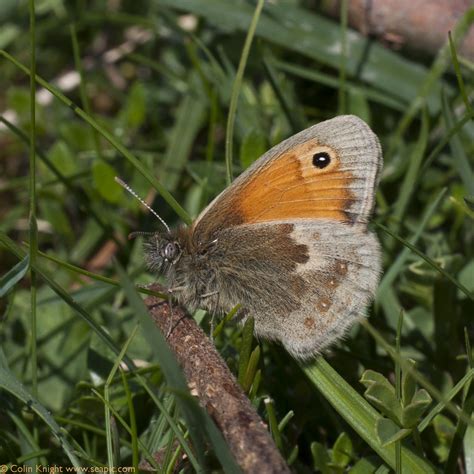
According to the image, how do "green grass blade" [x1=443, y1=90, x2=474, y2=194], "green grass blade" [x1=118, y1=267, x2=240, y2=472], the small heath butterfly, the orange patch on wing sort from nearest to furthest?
"green grass blade" [x1=118, y1=267, x2=240, y2=472], the small heath butterfly, the orange patch on wing, "green grass blade" [x1=443, y1=90, x2=474, y2=194]

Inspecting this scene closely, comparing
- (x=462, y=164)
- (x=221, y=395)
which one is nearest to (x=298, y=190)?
(x=462, y=164)

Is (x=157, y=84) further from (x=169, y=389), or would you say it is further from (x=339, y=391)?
(x=169, y=389)

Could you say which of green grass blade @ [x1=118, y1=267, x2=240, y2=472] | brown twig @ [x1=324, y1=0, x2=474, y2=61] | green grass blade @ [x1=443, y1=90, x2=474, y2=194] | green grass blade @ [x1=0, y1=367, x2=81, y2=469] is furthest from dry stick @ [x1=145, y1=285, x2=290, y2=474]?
brown twig @ [x1=324, y1=0, x2=474, y2=61]

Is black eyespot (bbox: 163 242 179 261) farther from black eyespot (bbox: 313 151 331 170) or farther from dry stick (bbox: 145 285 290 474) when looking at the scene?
black eyespot (bbox: 313 151 331 170)

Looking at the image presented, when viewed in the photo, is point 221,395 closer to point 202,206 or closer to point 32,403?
point 32,403

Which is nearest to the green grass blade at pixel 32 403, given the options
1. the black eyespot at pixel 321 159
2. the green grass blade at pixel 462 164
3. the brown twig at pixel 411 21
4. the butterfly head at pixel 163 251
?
the butterfly head at pixel 163 251

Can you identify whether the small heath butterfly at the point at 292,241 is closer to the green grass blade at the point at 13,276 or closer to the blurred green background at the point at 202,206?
the blurred green background at the point at 202,206
